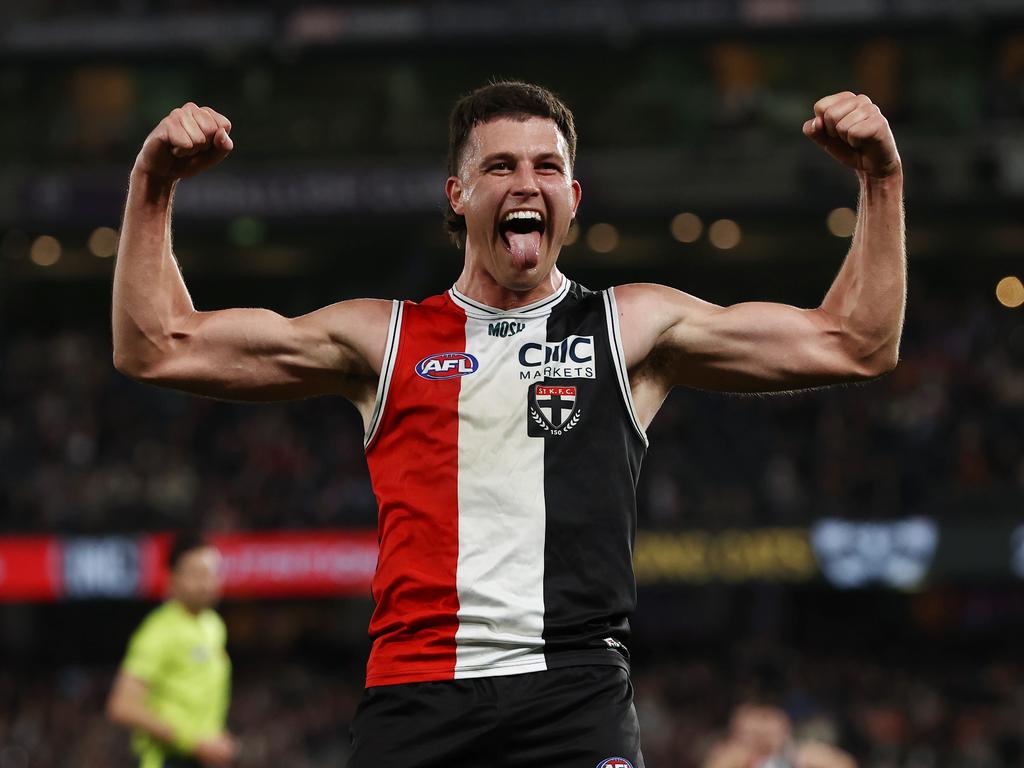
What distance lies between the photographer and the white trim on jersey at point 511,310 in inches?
→ 133

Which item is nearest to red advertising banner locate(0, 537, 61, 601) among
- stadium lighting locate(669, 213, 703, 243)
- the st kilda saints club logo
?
stadium lighting locate(669, 213, 703, 243)

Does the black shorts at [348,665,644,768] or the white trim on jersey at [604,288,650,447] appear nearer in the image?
the black shorts at [348,665,644,768]

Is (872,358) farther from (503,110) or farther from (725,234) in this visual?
(725,234)

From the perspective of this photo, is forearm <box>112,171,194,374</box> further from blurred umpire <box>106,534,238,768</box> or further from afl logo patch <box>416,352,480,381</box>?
blurred umpire <box>106,534,238,768</box>

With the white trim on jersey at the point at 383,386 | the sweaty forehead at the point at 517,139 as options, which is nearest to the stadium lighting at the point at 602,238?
the sweaty forehead at the point at 517,139

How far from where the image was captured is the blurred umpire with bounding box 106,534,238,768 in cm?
741

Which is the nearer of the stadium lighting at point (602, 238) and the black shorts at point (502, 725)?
the black shorts at point (502, 725)

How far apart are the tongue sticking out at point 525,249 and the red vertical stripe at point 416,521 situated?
8.5 inches

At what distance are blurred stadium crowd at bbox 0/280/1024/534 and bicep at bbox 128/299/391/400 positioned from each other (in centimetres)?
1480

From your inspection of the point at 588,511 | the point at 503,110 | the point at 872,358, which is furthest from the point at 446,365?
the point at 872,358

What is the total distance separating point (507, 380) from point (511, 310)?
21 cm

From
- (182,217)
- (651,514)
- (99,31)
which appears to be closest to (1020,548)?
(651,514)

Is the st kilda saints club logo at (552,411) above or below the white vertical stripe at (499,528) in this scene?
above

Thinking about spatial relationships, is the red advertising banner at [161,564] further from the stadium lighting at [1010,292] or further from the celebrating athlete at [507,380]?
the celebrating athlete at [507,380]
